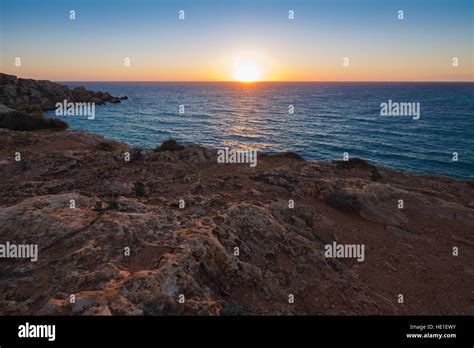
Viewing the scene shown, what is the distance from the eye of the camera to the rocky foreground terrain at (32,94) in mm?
80688

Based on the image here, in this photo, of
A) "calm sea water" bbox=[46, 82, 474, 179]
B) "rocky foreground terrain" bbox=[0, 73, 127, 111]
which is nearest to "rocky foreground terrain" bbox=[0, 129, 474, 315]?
"calm sea water" bbox=[46, 82, 474, 179]

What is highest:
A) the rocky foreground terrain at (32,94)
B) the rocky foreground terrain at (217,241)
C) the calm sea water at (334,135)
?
the rocky foreground terrain at (32,94)

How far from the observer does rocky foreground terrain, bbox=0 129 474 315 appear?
8.76 meters

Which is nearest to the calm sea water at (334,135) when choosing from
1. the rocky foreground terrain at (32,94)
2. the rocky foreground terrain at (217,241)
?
the rocky foreground terrain at (32,94)

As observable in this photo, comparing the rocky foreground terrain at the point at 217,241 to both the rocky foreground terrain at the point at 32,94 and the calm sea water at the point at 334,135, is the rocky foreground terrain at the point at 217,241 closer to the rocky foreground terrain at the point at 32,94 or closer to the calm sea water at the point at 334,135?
the calm sea water at the point at 334,135

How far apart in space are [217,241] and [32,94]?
9896 centimetres

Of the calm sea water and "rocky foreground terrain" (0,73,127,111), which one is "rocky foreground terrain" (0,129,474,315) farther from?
"rocky foreground terrain" (0,73,127,111)

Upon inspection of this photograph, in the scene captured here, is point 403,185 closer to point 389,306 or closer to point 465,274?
point 465,274

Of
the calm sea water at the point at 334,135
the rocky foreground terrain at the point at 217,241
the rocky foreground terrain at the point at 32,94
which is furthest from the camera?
the rocky foreground terrain at the point at 32,94

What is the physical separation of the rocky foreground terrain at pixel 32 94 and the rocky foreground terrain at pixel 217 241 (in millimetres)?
75835

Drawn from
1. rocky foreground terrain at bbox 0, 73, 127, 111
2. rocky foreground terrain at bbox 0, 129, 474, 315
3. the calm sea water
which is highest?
rocky foreground terrain at bbox 0, 73, 127, 111

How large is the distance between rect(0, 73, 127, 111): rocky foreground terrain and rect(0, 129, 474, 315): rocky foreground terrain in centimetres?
7583

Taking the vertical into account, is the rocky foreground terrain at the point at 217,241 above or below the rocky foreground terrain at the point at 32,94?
below
